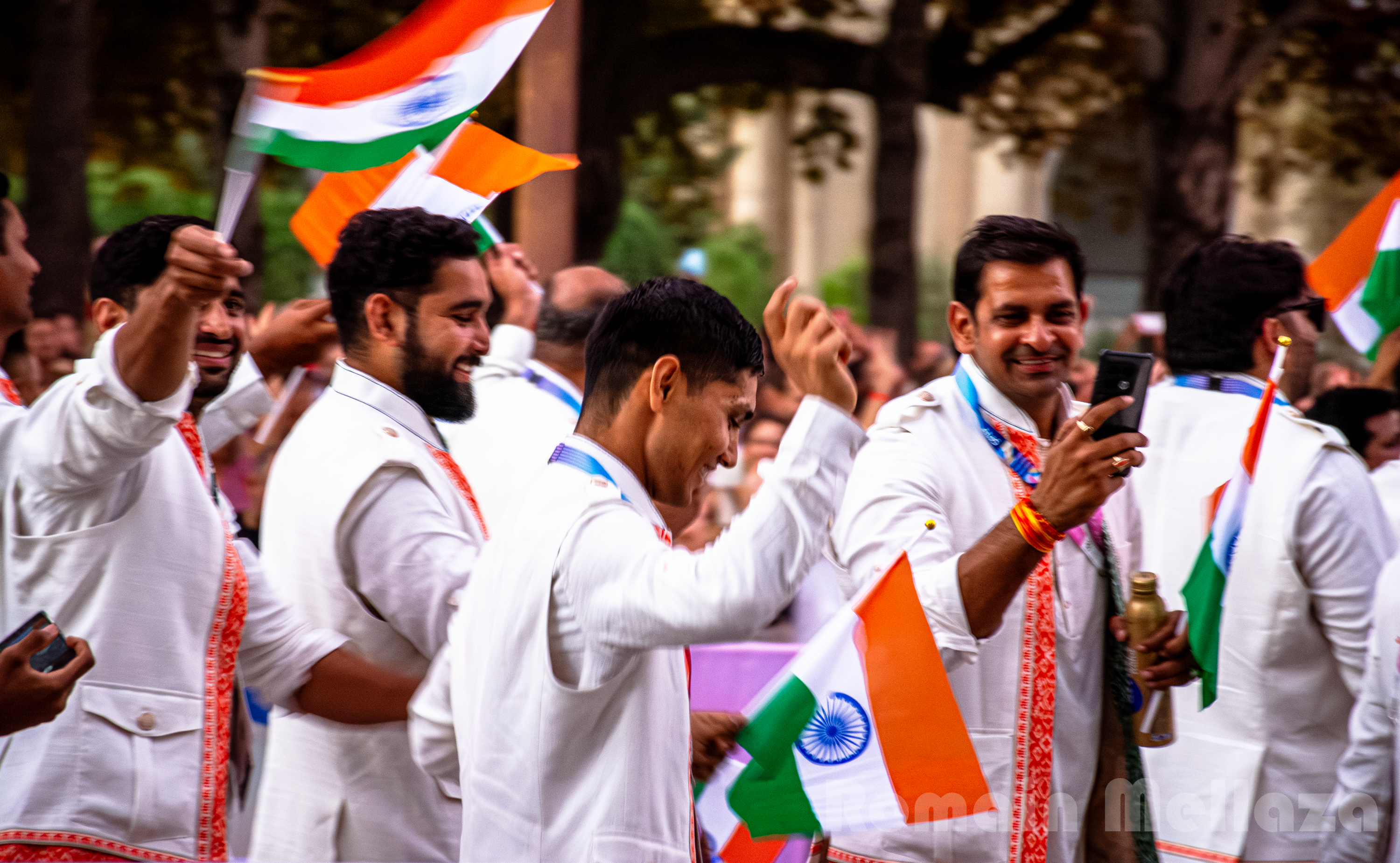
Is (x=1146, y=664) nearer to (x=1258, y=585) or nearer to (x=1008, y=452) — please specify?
(x=1008, y=452)

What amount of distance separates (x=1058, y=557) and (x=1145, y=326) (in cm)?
718

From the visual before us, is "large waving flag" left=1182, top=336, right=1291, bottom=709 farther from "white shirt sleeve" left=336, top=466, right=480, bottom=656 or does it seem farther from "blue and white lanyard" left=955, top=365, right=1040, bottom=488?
"white shirt sleeve" left=336, top=466, right=480, bottom=656

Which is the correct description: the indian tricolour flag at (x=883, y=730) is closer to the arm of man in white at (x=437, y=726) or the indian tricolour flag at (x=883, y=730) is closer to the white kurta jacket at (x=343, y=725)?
the arm of man in white at (x=437, y=726)

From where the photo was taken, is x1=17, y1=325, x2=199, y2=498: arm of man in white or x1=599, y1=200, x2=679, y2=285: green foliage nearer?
x1=17, y1=325, x2=199, y2=498: arm of man in white

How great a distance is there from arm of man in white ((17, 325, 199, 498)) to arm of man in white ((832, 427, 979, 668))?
4.46 ft

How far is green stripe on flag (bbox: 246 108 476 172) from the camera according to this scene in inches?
124

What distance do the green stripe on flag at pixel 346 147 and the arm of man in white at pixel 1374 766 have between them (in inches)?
95.0

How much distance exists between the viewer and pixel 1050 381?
334 cm

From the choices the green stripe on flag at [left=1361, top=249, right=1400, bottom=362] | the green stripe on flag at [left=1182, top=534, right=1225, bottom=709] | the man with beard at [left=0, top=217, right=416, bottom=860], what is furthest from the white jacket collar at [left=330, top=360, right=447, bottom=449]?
the green stripe on flag at [left=1361, top=249, right=1400, bottom=362]

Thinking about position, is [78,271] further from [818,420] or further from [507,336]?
[818,420]

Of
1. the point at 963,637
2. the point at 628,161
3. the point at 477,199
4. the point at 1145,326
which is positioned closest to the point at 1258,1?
the point at 1145,326

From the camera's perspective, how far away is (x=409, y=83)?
3.45 metres

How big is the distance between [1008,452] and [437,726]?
4.54ft

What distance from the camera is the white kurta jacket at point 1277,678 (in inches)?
148
